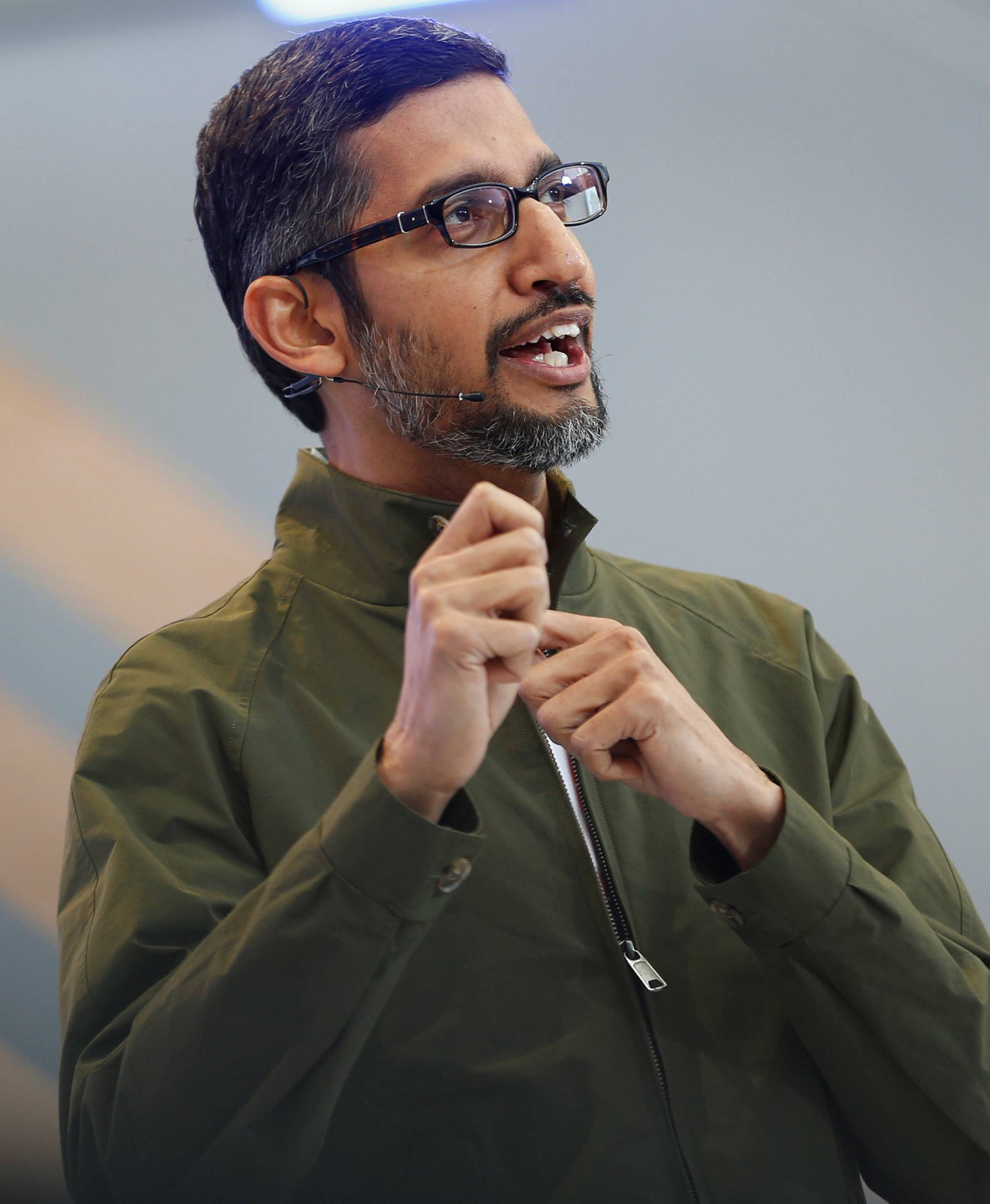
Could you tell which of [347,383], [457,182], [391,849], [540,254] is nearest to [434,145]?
[457,182]

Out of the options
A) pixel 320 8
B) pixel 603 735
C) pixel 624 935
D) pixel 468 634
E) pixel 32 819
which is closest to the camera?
pixel 468 634

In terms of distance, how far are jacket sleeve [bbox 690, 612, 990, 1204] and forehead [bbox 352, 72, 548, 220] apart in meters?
0.68

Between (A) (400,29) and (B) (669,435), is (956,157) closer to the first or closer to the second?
(B) (669,435)

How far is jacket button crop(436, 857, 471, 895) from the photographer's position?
851 mm

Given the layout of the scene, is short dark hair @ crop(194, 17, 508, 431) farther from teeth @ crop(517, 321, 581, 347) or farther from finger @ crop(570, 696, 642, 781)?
finger @ crop(570, 696, 642, 781)

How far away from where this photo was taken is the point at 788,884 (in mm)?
963

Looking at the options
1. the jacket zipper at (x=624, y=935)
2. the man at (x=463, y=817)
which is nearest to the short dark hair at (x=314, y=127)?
the man at (x=463, y=817)

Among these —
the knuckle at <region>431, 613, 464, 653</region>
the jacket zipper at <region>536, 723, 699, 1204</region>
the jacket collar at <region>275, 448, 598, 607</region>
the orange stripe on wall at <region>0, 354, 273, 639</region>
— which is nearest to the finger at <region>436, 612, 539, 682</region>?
the knuckle at <region>431, 613, 464, 653</region>

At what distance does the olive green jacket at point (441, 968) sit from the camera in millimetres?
873

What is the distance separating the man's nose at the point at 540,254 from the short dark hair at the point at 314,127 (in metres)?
0.16

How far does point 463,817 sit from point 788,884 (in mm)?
286

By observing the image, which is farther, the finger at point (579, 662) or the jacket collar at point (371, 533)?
the jacket collar at point (371, 533)

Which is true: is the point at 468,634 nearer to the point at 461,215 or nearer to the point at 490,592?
the point at 490,592

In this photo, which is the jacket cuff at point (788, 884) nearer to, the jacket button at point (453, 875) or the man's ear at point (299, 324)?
Result: the jacket button at point (453, 875)
